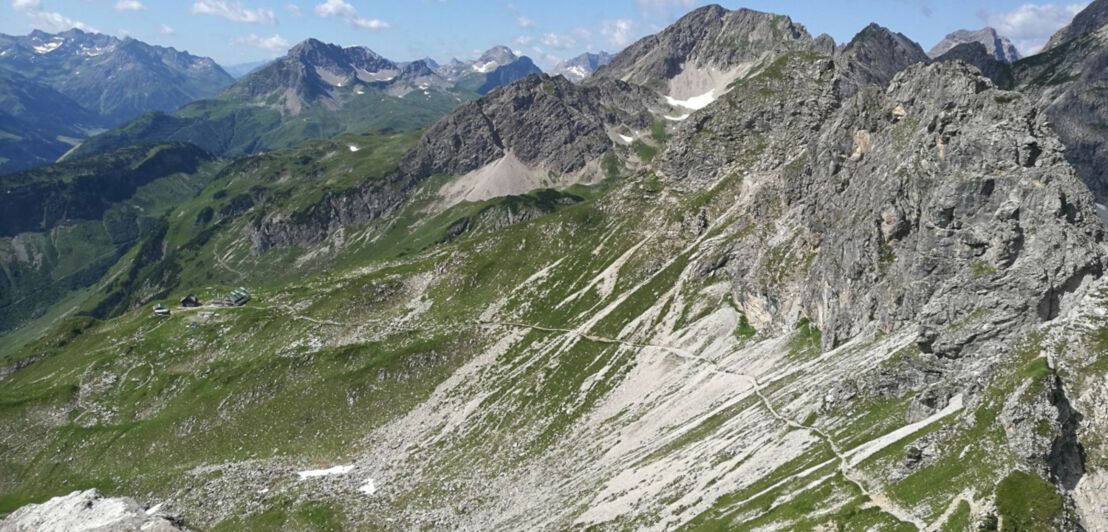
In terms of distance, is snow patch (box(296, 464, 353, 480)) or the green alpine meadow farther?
snow patch (box(296, 464, 353, 480))

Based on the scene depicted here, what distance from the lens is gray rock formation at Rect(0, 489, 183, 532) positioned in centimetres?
10569

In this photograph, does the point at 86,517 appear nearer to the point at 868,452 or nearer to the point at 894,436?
the point at 868,452

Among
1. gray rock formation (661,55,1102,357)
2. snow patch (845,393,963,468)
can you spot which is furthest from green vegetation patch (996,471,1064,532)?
gray rock formation (661,55,1102,357)

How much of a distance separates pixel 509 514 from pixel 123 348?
136108mm

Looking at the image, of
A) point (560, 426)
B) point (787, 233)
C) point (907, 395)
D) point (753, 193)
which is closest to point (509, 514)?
point (560, 426)

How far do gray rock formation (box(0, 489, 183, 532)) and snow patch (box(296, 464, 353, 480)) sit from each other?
22282mm

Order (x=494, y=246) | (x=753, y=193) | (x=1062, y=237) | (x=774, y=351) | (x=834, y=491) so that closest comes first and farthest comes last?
(x=834, y=491), (x=1062, y=237), (x=774, y=351), (x=753, y=193), (x=494, y=246)

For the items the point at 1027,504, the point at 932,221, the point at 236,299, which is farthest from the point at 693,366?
the point at 236,299

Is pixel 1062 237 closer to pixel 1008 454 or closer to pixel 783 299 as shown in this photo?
pixel 1008 454

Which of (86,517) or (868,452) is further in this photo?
(86,517)

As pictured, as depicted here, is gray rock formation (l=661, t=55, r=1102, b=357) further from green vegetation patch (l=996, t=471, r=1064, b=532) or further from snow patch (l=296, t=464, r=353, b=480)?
snow patch (l=296, t=464, r=353, b=480)

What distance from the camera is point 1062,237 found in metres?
74.0

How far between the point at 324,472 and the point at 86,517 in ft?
125

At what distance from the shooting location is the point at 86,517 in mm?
110375
